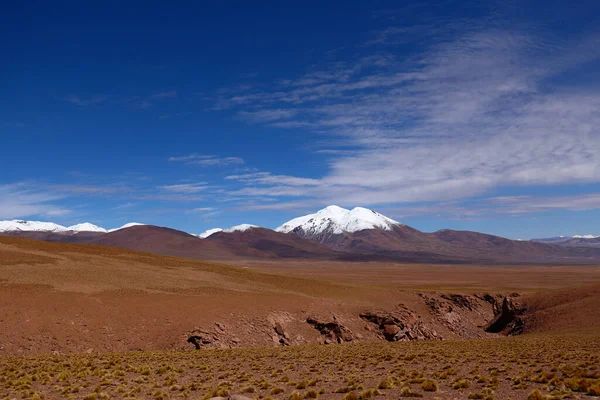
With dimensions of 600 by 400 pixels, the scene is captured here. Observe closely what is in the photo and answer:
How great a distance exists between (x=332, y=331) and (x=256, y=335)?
7227mm

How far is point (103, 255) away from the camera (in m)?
57.8

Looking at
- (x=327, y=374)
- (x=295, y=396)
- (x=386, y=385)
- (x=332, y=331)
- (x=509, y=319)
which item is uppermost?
(x=386, y=385)

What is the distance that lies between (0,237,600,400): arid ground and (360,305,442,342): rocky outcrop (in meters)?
0.14

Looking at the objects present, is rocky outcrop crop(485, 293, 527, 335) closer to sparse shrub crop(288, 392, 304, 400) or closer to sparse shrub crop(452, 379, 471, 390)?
sparse shrub crop(452, 379, 471, 390)

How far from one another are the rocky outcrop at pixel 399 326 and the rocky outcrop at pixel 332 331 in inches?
185

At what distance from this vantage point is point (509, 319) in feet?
166

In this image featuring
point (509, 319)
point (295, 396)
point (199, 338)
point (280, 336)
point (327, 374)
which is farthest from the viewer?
point (509, 319)

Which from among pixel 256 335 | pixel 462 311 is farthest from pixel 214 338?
pixel 462 311

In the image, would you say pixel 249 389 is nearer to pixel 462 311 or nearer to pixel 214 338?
pixel 214 338

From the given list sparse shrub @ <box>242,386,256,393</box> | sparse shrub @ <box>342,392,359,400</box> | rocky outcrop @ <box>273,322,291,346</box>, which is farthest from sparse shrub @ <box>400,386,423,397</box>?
rocky outcrop @ <box>273,322,291,346</box>

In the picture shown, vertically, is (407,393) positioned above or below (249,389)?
above

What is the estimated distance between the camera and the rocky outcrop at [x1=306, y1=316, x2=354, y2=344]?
129 feet

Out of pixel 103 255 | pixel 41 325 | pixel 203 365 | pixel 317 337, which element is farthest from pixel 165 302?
pixel 103 255

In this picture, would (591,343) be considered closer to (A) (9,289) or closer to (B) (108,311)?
(B) (108,311)
